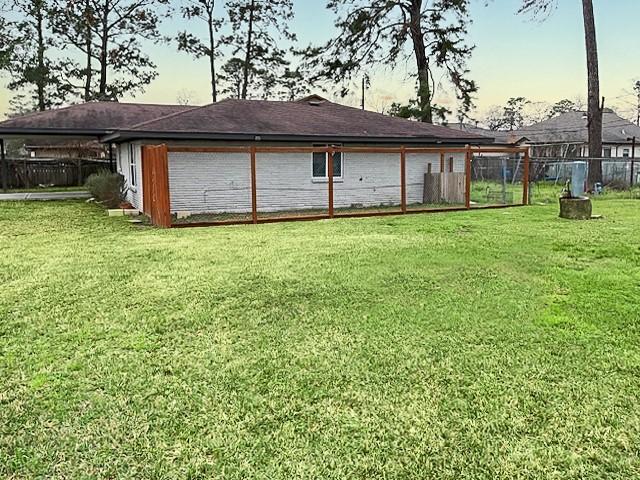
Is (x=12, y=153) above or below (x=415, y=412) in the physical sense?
above

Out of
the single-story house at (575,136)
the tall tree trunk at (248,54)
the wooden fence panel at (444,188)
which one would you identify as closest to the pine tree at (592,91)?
the wooden fence panel at (444,188)

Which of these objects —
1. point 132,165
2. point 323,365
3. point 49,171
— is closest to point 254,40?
point 49,171

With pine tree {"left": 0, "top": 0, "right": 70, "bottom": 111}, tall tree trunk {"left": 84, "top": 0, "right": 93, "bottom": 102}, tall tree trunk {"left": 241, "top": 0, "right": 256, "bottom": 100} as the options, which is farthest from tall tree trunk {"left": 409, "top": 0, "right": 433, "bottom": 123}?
pine tree {"left": 0, "top": 0, "right": 70, "bottom": 111}

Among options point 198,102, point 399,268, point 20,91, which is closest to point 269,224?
point 399,268

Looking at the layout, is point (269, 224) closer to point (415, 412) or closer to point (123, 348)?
point (123, 348)

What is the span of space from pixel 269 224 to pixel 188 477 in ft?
28.5

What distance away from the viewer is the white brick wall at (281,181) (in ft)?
42.2

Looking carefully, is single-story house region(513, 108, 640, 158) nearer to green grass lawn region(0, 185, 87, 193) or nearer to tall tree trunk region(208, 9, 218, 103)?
tall tree trunk region(208, 9, 218, 103)

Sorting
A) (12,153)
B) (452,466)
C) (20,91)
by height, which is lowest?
(452,466)

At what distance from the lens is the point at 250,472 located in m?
2.53

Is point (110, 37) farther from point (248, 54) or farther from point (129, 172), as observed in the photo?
point (129, 172)

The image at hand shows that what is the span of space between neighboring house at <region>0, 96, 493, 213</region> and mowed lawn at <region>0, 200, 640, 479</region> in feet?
19.6

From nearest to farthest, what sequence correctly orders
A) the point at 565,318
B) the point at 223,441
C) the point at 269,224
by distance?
the point at 223,441, the point at 565,318, the point at 269,224

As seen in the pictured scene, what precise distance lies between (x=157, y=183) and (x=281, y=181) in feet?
12.7
